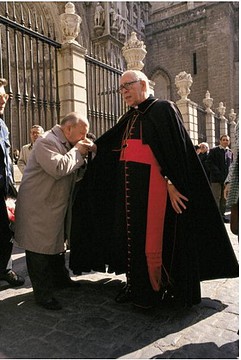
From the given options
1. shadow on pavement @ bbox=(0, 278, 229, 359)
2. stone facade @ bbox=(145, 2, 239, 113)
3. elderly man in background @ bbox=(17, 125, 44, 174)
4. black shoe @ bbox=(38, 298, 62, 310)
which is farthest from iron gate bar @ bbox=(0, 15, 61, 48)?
stone facade @ bbox=(145, 2, 239, 113)

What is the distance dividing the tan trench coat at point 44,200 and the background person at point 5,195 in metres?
0.38

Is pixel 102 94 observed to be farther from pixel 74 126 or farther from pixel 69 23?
pixel 74 126

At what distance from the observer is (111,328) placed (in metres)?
2.59

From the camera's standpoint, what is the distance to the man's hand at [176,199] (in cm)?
280

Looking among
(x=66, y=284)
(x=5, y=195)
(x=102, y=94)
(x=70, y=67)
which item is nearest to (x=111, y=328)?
(x=66, y=284)

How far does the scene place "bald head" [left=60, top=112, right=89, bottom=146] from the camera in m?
3.02

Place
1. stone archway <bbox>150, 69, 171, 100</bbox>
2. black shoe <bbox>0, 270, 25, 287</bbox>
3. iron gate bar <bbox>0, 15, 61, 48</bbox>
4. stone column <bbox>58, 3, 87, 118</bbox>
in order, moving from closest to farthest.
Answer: black shoe <bbox>0, 270, 25, 287</bbox>
iron gate bar <bbox>0, 15, 61, 48</bbox>
stone column <bbox>58, 3, 87, 118</bbox>
stone archway <bbox>150, 69, 171, 100</bbox>

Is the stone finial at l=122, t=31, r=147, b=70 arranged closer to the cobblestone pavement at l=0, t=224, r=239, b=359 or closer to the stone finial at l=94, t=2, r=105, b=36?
the cobblestone pavement at l=0, t=224, r=239, b=359

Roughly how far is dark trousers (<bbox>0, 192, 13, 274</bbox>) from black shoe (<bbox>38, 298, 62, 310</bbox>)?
2.61 ft

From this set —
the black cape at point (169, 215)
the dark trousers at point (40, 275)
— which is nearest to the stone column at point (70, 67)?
the black cape at point (169, 215)

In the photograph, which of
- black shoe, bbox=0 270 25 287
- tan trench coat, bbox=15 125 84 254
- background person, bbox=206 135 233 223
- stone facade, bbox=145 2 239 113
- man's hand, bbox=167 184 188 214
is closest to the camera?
man's hand, bbox=167 184 188 214

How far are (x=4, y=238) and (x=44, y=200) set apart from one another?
878mm

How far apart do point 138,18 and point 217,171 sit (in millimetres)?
23772

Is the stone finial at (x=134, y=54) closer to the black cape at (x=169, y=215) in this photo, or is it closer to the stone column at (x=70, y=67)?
A: the stone column at (x=70, y=67)
